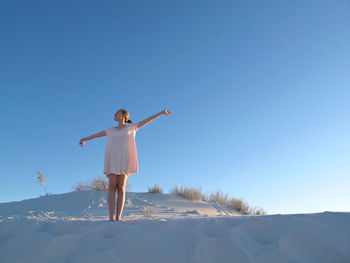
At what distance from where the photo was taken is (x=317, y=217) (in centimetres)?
306

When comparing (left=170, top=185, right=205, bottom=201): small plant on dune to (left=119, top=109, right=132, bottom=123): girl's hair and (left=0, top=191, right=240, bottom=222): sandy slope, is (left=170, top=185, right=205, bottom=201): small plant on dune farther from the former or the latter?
(left=119, top=109, right=132, bottom=123): girl's hair

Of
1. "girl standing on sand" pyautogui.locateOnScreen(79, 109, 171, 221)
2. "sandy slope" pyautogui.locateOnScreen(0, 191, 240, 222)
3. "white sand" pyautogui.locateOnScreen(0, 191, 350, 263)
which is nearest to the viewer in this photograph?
"white sand" pyautogui.locateOnScreen(0, 191, 350, 263)

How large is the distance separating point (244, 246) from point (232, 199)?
8119 millimetres

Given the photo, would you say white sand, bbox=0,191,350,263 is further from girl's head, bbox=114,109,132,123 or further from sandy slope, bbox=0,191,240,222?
sandy slope, bbox=0,191,240,222

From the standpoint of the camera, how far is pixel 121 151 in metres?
4.26

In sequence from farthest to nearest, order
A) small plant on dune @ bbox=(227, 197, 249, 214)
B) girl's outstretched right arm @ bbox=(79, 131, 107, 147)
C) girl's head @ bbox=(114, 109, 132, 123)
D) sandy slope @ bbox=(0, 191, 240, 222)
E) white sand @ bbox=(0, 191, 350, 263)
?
small plant on dune @ bbox=(227, 197, 249, 214) < sandy slope @ bbox=(0, 191, 240, 222) < girl's outstretched right arm @ bbox=(79, 131, 107, 147) < girl's head @ bbox=(114, 109, 132, 123) < white sand @ bbox=(0, 191, 350, 263)

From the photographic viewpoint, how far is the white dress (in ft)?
13.7

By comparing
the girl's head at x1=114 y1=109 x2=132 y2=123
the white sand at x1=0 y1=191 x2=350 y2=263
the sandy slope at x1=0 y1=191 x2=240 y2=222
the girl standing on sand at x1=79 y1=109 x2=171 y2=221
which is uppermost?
the girl's head at x1=114 y1=109 x2=132 y2=123

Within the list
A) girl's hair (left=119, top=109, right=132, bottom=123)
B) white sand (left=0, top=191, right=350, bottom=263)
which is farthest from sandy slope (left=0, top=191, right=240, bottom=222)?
white sand (left=0, top=191, right=350, bottom=263)

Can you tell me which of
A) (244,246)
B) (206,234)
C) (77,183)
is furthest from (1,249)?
(77,183)

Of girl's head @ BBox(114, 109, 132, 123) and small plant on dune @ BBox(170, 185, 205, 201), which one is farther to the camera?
small plant on dune @ BBox(170, 185, 205, 201)

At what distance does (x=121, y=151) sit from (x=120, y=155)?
0.23ft

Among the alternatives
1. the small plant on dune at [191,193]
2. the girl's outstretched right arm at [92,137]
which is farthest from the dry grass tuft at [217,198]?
the girl's outstretched right arm at [92,137]

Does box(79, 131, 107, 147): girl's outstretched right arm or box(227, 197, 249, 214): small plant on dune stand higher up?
box(79, 131, 107, 147): girl's outstretched right arm
